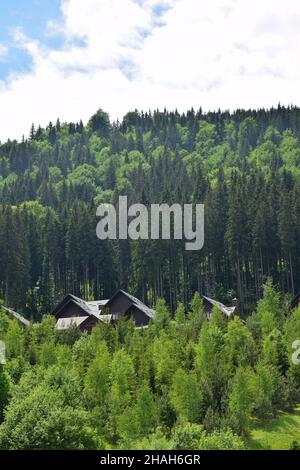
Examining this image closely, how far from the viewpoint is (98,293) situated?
300ft

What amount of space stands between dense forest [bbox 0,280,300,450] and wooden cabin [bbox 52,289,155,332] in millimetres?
14037

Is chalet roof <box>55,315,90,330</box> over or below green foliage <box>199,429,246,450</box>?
over

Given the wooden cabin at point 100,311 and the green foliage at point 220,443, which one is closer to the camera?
the green foliage at point 220,443

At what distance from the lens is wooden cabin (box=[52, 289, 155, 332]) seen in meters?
66.9

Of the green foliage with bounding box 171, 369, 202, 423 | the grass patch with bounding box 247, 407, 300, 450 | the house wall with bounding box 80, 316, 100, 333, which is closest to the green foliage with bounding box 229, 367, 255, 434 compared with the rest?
the grass patch with bounding box 247, 407, 300, 450

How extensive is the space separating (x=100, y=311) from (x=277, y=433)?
123 feet

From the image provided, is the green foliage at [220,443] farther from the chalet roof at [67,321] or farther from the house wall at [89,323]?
the house wall at [89,323]

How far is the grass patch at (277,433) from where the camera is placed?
34.2m

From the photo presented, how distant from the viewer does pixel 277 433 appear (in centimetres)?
3594

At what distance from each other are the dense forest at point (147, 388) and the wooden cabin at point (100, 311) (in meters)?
14.0

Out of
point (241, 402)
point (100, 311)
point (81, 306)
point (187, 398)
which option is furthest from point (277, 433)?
point (100, 311)

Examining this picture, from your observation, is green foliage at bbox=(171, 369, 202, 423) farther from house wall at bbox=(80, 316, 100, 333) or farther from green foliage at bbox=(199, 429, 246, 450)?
house wall at bbox=(80, 316, 100, 333)

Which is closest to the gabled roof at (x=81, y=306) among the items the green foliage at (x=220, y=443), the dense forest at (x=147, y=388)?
the dense forest at (x=147, y=388)
